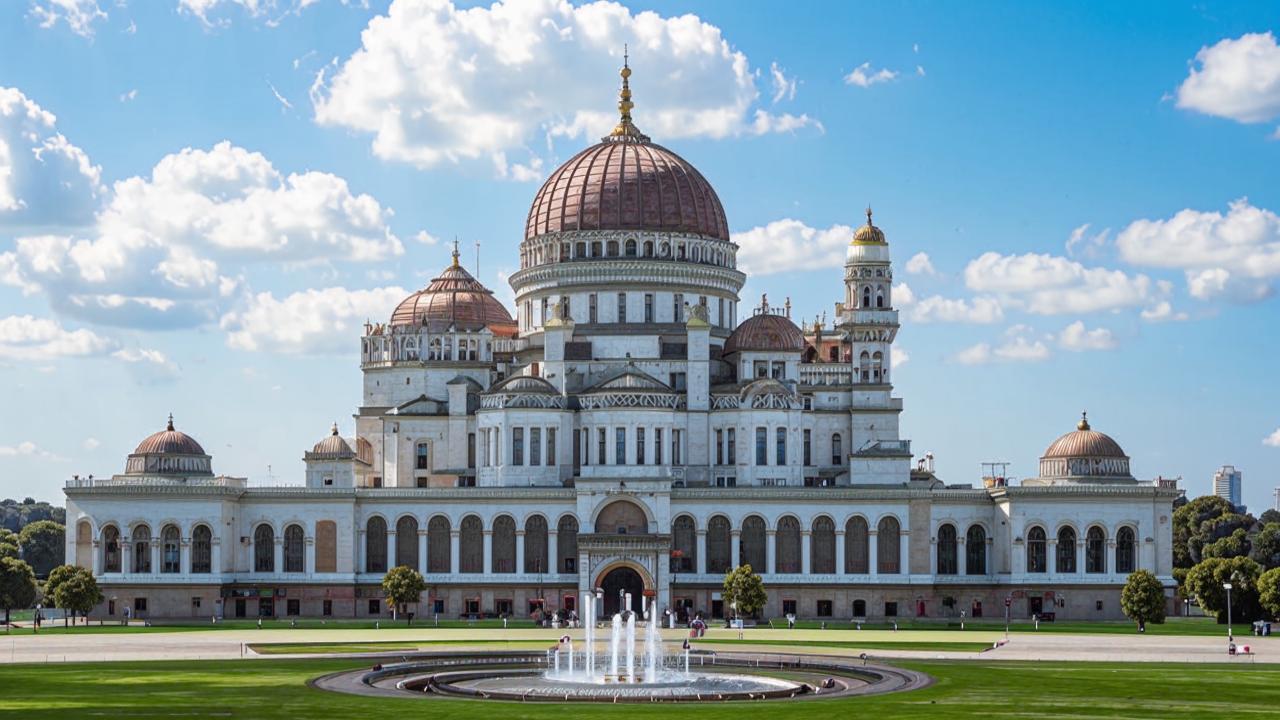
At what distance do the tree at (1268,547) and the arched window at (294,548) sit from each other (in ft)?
285

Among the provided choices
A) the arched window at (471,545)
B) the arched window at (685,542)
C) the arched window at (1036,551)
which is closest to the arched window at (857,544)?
the arched window at (685,542)

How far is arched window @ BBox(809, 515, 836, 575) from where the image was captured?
485 feet

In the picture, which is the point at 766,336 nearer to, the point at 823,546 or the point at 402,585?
the point at 823,546

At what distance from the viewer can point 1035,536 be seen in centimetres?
14750

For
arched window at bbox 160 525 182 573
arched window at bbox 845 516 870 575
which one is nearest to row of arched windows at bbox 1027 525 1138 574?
arched window at bbox 845 516 870 575

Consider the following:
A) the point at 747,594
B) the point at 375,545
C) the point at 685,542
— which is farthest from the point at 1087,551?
the point at 375,545

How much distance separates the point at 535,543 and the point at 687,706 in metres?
72.5

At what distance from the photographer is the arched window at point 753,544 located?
14775 cm

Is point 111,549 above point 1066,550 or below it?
above

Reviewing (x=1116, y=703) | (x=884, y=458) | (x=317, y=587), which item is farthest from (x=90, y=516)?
(x=1116, y=703)

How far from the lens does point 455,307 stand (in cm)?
16562

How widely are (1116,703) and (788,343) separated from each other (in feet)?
267

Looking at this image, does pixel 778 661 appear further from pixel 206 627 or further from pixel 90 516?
pixel 90 516

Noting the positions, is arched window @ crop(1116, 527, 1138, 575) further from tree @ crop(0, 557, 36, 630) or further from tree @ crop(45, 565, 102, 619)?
tree @ crop(0, 557, 36, 630)
